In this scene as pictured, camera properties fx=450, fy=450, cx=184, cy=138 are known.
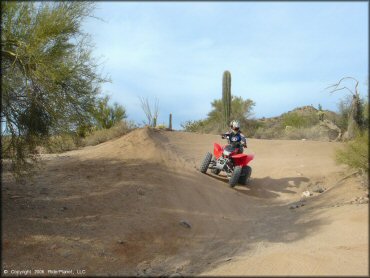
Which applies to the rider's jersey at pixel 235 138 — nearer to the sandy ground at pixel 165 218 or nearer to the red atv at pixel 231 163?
the red atv at pixel 231 163

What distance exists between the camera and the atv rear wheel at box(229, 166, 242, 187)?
1316 centimetres

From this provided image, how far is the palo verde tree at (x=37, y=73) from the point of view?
33.7ft

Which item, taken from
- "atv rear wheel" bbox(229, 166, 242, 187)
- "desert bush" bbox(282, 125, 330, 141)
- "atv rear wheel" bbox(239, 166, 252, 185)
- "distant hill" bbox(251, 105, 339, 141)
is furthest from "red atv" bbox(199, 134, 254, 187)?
"desert bush" bbox(282, 125, 330, 141)

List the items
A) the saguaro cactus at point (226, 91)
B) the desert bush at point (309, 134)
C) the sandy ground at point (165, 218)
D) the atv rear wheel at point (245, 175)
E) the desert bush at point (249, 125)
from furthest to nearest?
the desert bush at point (249, 125) → the desert bush at point (309, 134) → the saguaro cactus at point (226, 91) → the atv rear wheel at point (245, 175) → the sandy ground at point (165, 218)

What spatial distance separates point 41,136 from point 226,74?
14.3 meters

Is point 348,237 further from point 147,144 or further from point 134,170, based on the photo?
point 147,144

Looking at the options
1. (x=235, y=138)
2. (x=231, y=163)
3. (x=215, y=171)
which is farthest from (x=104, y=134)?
(x=231, y=163)

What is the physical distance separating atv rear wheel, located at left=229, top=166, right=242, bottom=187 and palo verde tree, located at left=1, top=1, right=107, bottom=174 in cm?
485

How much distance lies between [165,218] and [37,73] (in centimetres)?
450

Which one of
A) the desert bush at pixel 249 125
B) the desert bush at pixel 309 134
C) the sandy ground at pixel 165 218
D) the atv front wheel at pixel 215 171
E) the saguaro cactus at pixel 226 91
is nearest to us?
the sandy ground at pixel 165 218

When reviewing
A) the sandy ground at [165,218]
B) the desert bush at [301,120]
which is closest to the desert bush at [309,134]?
the desert bush at [301,120]

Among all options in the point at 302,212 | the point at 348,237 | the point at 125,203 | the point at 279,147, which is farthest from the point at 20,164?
the point at 279,147

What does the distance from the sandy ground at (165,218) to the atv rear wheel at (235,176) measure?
0.25m

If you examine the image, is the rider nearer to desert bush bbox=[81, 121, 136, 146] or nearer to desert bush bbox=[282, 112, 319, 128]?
desert bush bbox=[81, 121, 136, 146]
